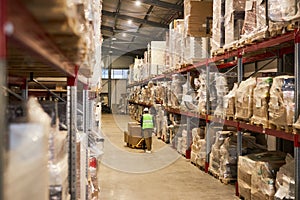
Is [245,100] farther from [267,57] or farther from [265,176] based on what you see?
→ [267,57]

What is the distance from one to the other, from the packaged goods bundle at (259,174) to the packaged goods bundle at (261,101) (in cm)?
60

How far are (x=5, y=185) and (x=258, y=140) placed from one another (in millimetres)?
8361

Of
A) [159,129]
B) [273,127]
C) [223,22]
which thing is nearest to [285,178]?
[273,127]

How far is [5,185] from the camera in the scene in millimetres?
1119

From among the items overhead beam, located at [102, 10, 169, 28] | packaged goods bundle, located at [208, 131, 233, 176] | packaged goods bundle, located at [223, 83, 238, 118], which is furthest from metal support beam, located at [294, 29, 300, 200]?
overhead beam, located at [102, 10, 169, 28]

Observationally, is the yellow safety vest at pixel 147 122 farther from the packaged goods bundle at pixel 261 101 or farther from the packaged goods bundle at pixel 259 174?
the packaged goods bundle at pixel 261 101

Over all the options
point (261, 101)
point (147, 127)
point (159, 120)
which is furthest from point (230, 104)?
point (159, 120)

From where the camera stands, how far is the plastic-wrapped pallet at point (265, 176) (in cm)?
523

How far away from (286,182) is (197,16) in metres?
5.25

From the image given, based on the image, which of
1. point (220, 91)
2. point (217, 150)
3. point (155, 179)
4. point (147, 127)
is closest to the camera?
point (220, 91)

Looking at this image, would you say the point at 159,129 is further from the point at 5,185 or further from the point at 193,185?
the point at 5,185

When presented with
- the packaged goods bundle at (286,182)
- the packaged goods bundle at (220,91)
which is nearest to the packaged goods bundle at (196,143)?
the packaged goods bundle at (220,91)

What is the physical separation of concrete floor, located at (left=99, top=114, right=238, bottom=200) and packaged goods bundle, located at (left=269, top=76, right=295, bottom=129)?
78.5 inches

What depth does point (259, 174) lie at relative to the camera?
5504mm
